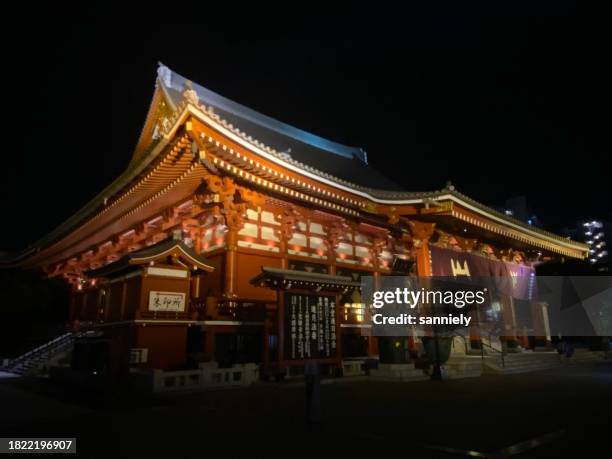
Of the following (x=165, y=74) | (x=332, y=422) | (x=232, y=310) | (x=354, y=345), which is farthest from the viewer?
(x=165, y=74)

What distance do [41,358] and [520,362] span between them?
2072 cm

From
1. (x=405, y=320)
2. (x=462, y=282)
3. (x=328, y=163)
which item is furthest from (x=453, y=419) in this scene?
(x=328, y=163)

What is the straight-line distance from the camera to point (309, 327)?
12.8 meters

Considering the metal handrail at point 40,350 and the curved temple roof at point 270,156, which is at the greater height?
the curved temple roof at point 270,156

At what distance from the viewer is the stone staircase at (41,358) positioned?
16281 mm

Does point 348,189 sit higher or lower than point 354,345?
higher

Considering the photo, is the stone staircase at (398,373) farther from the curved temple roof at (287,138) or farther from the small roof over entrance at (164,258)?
the curved temple roof at (287,138)

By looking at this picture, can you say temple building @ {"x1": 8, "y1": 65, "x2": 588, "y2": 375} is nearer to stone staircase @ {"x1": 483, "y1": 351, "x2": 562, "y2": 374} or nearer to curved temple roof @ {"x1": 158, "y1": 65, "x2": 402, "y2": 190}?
curved temple roof @ {"x1": 158, "y1": 65, "x2": 402, "y2": 190}

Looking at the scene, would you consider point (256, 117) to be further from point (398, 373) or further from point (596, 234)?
point (596, 234)

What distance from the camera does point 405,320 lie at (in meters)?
14.7

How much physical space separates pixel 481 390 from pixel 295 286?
595cm

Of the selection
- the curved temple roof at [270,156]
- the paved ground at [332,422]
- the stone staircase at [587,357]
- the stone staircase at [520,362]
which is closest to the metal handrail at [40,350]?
the curved temple roof at [270,156]

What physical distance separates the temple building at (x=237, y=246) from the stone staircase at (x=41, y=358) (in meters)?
1.92

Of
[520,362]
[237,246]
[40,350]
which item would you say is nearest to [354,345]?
[237,246]
